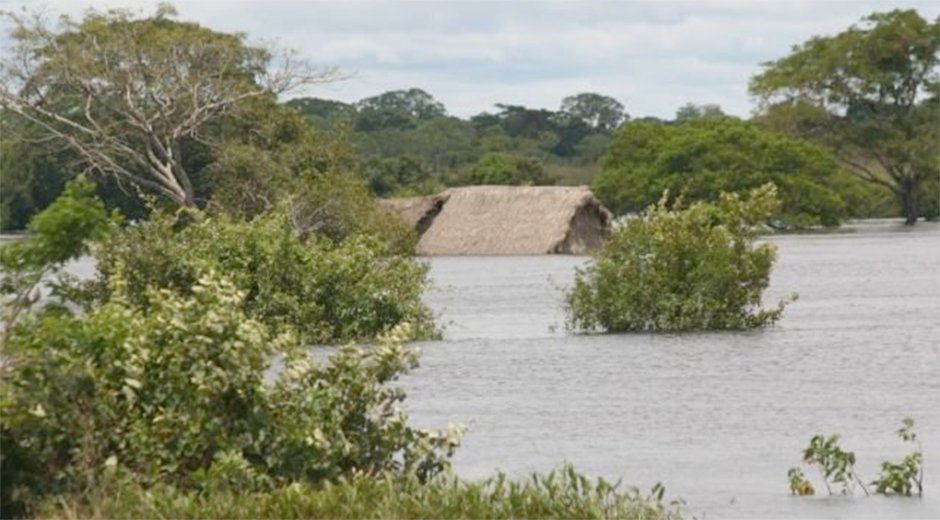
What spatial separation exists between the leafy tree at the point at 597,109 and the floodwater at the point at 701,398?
90.8 meters

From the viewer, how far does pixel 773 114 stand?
9031 centimetres

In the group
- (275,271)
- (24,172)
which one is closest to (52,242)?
(275,271)

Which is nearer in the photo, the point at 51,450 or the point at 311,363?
the point at 51,450

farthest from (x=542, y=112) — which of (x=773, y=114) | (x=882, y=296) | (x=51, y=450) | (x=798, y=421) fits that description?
(x=51, y=450)

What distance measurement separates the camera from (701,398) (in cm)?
2036

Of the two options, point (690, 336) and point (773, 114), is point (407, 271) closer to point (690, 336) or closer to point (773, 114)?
point (690, 336)

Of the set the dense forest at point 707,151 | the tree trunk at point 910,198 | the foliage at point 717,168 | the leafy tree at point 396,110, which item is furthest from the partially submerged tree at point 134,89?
the leafy tree at point 396,110

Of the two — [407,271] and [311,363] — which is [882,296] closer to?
[407,271]

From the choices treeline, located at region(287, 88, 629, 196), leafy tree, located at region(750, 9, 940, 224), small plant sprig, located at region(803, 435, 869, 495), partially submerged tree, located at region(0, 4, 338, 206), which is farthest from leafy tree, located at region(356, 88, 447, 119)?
small plant sprig, located at region(803, 435, 869, 495)

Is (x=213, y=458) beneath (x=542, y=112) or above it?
beneath

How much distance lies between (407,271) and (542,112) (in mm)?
90983

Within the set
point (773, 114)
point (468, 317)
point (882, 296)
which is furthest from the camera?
point (773, 114)

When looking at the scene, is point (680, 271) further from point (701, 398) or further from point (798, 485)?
point (798, 485)

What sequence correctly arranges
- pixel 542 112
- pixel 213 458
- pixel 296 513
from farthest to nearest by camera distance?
pixel 542 112 < pixel 213 458 < pixel 296 513
